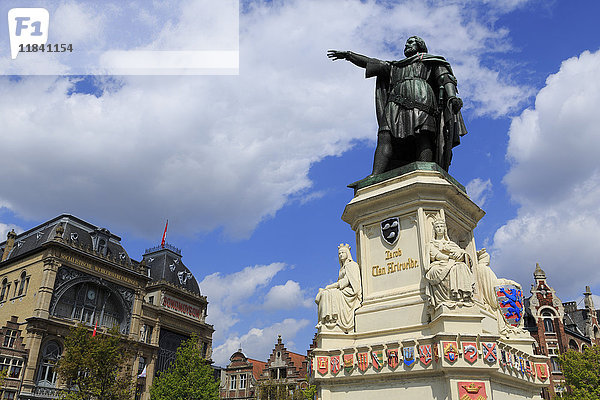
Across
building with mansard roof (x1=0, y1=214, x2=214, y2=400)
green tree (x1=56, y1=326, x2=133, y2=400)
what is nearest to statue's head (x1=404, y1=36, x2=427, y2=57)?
green tree (x1=56, y1=326, x2=133, y2=400)

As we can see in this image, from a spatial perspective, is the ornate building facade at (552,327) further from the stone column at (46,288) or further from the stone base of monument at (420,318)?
the stone column at (46,288)

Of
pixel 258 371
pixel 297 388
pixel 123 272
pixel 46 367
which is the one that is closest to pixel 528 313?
pixel 297 388

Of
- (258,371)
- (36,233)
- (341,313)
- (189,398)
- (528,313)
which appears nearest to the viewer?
Answer: (341,313)

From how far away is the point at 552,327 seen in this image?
163 ft

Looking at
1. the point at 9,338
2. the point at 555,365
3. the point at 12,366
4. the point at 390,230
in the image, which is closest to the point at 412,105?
the point at 390,230

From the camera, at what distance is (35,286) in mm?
41688

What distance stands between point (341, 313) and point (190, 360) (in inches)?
1371

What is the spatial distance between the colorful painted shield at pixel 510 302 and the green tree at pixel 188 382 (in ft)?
113

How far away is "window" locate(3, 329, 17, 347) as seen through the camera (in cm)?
3850

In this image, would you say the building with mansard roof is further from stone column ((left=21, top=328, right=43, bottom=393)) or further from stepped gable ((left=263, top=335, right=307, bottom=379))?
stepped gable ((left=263, top=335, right=307, bottom=379))

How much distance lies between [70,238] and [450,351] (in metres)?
44.8

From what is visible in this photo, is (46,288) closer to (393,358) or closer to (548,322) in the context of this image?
(393,358)

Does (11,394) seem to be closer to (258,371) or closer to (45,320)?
(45,320)

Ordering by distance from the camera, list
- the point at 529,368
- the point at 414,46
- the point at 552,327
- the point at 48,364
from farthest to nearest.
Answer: the point at 552,327 < the point at 48,364 < the point at 414,46 < the point at 529,368
